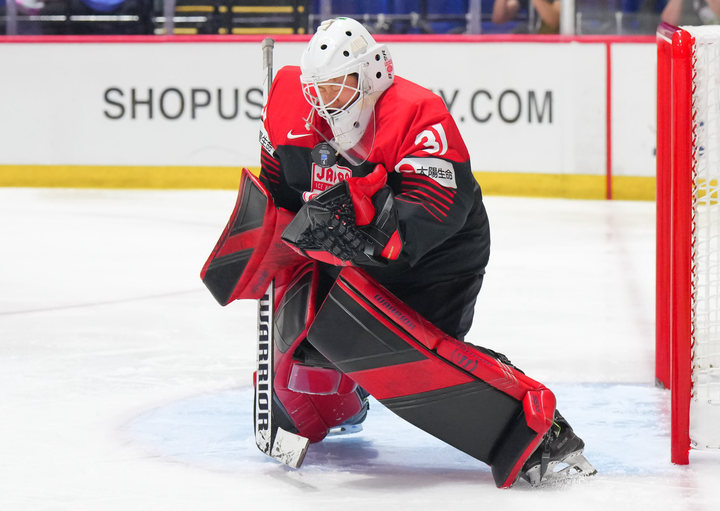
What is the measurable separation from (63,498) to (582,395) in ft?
4.16

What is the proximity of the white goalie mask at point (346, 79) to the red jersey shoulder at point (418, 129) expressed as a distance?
0.04 metres

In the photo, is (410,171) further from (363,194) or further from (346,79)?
(346,79)

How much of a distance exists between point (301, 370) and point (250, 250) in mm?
269

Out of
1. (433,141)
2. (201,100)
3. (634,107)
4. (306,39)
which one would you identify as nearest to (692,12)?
(634,107)

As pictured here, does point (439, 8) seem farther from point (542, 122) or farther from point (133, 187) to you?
point (133, 187)

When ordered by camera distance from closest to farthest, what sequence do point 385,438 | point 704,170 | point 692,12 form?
point 704,170 < point 385,438 < point 692,12

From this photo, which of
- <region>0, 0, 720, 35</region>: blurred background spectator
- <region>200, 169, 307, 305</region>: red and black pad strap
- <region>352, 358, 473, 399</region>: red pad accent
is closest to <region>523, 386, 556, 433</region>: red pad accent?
<region>352, 358, 473, 399</region>: red pad accent

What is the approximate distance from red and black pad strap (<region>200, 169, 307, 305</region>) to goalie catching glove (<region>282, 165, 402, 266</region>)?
0.15 metres

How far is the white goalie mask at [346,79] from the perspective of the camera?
5.82 ft

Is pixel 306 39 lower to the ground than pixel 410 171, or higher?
higher

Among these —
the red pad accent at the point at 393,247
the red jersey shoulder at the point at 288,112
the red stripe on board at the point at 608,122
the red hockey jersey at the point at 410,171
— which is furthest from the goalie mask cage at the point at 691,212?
the red stripe on board at the point at 608,122

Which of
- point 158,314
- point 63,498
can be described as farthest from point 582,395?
point 158,314

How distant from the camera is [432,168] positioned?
173 centimetres

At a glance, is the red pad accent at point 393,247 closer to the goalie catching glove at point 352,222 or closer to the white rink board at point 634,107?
the goalie catching glove at point 352,222
